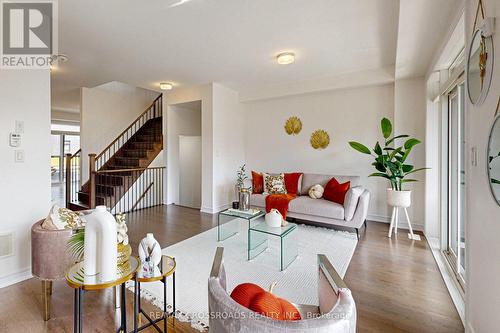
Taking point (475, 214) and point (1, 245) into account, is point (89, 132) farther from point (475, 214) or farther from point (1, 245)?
point (475, 214)

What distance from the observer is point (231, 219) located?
440 centimetres

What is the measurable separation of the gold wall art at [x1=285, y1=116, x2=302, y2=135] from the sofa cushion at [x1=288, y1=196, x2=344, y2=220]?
1.66 meters

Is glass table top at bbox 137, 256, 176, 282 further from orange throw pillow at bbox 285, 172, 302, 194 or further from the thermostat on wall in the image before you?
orange throw pillow at bbox 285, 172, 302, 194

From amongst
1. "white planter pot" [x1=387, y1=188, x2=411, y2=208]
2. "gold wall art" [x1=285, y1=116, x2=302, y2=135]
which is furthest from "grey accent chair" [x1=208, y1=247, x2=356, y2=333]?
"gold wall art" [x1=285, y1=116, x2=302, y2=135]

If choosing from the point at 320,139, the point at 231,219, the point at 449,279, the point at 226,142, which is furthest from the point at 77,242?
the point at 320,139

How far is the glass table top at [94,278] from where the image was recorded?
1243 millimetres

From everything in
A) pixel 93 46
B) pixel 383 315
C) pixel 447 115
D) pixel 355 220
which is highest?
pixel 93 46

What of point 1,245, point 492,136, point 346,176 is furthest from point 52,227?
point 346,176

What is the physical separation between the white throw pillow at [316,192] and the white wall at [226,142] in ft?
6.58

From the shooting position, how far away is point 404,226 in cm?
414

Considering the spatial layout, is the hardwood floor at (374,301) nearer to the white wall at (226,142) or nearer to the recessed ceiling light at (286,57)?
the recessed ceiling light at (286,57)

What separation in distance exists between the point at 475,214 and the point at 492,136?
54cm

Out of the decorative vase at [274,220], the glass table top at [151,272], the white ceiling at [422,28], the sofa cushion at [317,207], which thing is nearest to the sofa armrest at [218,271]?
the glass table top at [151,272]

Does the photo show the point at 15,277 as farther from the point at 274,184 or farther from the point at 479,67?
the point at 479,67
